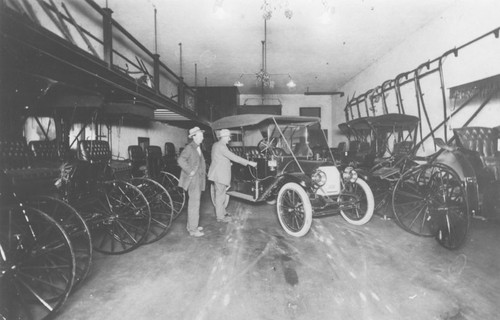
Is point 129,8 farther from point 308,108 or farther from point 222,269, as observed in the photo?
point 308,108

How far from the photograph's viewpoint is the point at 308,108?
15.9 metres

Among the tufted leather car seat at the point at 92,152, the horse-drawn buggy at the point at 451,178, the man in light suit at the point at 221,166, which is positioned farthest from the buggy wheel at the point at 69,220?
the horse-drawn buggy at the point at 451,178

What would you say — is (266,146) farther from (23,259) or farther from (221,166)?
(23,259)

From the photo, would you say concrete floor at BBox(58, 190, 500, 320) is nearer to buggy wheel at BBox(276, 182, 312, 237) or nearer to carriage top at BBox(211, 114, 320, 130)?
buggy wheel at BBox(276, 182, 312, 237)

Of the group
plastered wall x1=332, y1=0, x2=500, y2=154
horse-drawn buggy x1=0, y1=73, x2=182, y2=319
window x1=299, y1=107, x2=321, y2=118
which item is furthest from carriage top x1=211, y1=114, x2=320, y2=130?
window x1=299, y1=107, x2=321, y2=118

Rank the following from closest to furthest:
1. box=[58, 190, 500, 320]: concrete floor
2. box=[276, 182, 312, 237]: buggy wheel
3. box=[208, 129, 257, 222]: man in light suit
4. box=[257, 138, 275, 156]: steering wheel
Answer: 1. box=[58, 190, 500, 320]: concrete floor
2. box=[276, 182, 312, 237]: buggy wheel
3. box=[208, 129, 257, 222]: man in light suit
4. box=[257, 138, 275, 156]: steering wheel

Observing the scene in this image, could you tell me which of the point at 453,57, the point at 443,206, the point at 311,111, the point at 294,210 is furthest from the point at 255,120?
the point at 311,111

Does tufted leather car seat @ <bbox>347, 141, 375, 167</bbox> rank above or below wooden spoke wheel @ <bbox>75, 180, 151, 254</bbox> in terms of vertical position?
above

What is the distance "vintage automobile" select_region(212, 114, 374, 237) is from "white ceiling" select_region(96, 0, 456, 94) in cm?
280

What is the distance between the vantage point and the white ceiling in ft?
20.6

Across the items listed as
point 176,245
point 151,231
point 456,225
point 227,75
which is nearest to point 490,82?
point 456,225

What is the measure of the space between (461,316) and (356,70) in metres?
10.6

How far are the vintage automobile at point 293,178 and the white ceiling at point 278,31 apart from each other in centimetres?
280

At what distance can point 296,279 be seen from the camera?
9.74 feet
